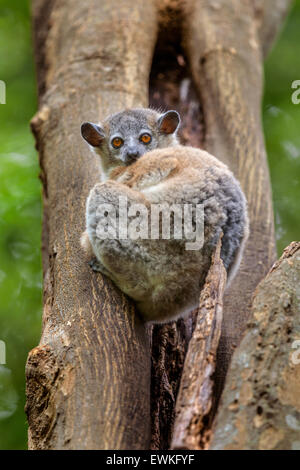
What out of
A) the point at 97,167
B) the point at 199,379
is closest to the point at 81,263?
the point at 97,167

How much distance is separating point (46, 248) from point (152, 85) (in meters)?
2.42

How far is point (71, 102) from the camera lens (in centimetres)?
528

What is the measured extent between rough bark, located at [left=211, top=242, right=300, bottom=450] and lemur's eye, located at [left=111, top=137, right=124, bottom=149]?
215 centimetres

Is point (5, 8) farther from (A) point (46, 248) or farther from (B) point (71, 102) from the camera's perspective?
(A) point (46, 248)

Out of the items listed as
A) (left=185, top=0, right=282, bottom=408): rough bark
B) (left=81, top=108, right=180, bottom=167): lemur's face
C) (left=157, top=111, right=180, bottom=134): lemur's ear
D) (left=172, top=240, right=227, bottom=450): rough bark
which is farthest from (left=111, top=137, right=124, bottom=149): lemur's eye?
(left=172, top=240, right=227, bottom=450): rough bark

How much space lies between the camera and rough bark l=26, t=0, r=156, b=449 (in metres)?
3.04

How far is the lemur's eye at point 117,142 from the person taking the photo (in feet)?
16.2

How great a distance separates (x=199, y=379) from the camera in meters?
2.89

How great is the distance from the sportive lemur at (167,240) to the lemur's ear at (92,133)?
87 centimetres

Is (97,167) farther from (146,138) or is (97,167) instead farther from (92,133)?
(146,138)

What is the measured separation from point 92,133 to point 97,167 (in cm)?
30

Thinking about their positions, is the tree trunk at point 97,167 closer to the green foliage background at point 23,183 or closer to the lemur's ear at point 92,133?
the lemur's ear at point 92,133

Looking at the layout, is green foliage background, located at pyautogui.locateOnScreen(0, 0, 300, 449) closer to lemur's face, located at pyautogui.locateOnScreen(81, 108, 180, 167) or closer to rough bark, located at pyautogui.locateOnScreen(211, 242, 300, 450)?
lemur's face, located at pyautogui.locateOnScreen(81, 108, 180, 167)
